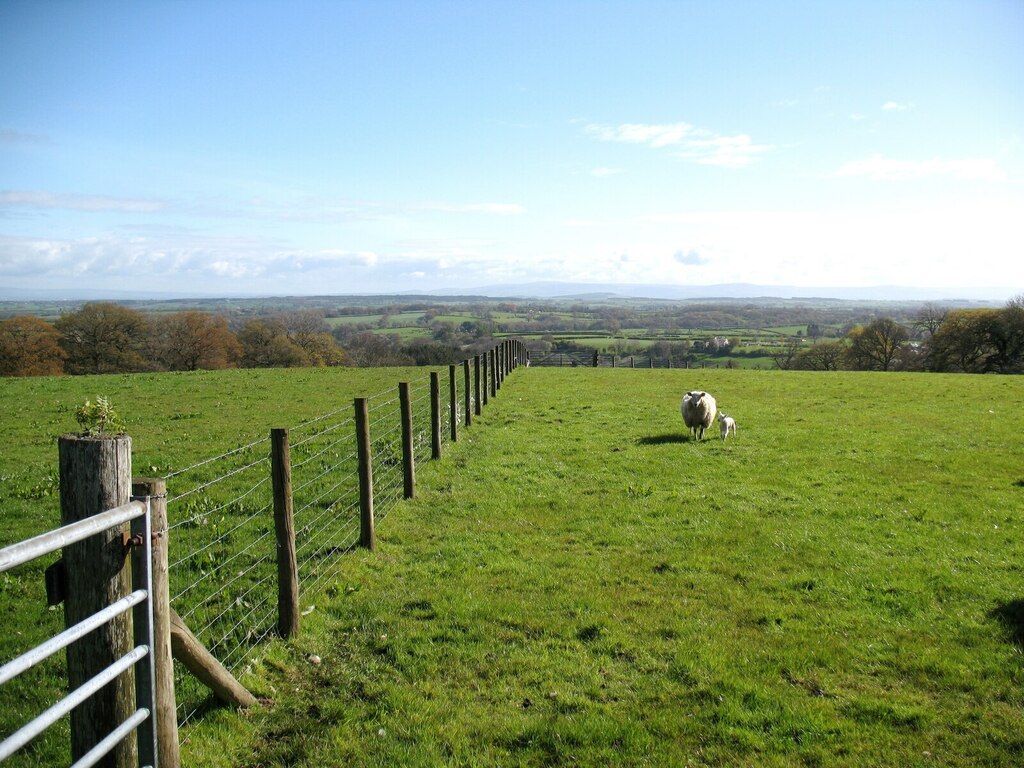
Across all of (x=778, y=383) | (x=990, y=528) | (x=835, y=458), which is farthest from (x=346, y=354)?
(x=990, y=528)

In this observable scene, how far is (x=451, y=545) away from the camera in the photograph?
8.49 meters

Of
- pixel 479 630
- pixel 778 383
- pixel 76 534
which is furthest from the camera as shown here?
pixel 778 383

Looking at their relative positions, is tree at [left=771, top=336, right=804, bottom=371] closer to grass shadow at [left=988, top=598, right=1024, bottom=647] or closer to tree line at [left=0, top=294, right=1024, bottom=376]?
tree line at [left=0, top=294, right=1024, bottom=376]

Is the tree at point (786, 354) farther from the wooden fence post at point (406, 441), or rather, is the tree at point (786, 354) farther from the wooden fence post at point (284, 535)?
the wooden fence post at point (284, 535)

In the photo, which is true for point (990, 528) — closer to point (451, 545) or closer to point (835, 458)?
point (835, 458)

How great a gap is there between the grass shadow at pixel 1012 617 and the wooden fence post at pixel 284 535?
6056 millimetres

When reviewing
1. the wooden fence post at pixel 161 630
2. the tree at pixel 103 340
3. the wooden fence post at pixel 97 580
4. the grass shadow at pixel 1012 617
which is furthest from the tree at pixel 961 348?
the tree at pixel 103 340

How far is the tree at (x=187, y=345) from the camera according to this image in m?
56.8

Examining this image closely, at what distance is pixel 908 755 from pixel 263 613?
5.14 metres

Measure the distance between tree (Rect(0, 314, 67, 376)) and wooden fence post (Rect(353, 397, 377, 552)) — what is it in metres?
51.6

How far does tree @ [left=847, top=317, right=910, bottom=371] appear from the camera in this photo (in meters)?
61.8

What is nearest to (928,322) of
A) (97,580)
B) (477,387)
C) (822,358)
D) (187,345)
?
(822,358)

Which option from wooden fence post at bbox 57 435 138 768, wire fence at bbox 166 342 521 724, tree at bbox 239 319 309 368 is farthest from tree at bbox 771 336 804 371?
wooden fence post at bbox 57 435 138 768

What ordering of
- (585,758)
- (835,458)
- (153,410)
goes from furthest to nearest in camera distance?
(153,410), (835,458), (585,758)
